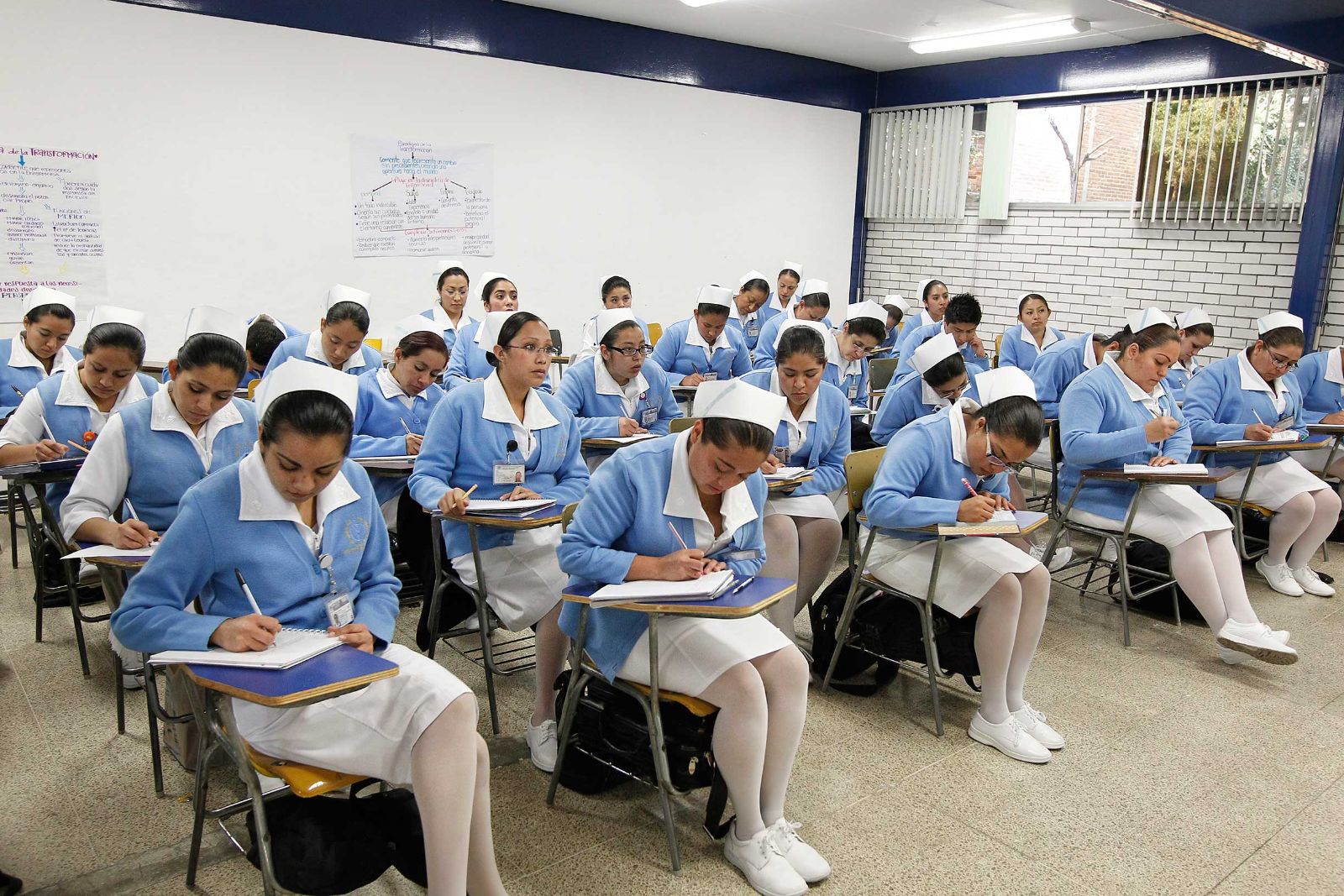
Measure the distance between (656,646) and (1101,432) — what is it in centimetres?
268

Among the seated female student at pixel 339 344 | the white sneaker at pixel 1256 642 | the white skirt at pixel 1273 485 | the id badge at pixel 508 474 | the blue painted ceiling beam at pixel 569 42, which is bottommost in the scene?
the white sneaker at pixel 1256 642

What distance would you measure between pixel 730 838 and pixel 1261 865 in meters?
1.47

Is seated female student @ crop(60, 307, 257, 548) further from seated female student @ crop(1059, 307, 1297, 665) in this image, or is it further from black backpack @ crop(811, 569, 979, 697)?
seated female student @ crop(1059, 307, 1297, 665)

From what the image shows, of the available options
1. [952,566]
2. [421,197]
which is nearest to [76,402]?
[952,566]

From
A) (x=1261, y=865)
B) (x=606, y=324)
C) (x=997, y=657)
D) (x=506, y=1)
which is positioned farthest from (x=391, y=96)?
(x=1261, y=865)

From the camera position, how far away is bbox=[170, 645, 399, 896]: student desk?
5.65ft

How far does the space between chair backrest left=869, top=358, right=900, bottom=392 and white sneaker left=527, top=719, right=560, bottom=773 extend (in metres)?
4.26

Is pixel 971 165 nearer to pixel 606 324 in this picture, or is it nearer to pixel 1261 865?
pixel 606 324

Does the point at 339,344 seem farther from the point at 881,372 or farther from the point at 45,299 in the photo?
the point at 881,372

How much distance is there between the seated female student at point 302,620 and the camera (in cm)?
194

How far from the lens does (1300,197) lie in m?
7.21

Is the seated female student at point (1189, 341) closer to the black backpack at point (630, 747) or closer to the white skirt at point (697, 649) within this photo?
the white skirt at point (697, 649)

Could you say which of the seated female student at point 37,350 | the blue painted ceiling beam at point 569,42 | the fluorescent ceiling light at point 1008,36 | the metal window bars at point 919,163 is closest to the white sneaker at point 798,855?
the seated female student at point 37,350

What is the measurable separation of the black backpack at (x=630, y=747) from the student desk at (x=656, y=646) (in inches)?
1.6
